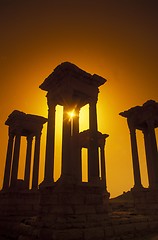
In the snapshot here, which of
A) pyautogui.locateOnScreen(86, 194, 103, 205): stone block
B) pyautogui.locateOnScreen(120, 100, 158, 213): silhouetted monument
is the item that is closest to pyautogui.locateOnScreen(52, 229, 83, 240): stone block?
pyautogui.locateOnScreen(86, 194, 103, 205): stone block

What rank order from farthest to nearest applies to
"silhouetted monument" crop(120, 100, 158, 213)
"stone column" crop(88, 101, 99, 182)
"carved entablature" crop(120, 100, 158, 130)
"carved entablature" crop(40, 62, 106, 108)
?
"carved entablature" crop(120, 100, 158, 130), "silhouetted monument" crop(120, 100, 158, 213), "carved entablature" crop(40, 62, 106, 108), "stone column" crop(88, 101, 99, 182)

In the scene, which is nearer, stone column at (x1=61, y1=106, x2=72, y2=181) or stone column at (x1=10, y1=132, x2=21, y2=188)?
stone column at (x1=61, y1=106, x2=72, y2=181)

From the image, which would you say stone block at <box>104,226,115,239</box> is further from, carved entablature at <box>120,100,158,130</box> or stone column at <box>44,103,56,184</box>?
carved entablature at <box>120,100,158,130</box>

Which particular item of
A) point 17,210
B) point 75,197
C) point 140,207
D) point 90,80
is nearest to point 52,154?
point 75,197

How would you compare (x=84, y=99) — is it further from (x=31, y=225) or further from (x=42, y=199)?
(x=31, y=225)

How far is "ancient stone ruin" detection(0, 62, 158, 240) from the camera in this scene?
1234 centimetres

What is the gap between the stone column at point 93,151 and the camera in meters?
15.4

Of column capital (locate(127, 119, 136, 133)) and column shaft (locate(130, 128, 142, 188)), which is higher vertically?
column capital (locate(127, 119, 136, 133))

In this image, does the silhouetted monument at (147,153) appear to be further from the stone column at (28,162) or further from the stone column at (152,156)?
the stone column at (28,162)

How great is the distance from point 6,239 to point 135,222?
30.6 feet

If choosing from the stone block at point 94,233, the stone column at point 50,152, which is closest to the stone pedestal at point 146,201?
the stone block at point 94,233

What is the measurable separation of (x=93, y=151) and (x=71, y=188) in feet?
12.1

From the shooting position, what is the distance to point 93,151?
16.1 meters

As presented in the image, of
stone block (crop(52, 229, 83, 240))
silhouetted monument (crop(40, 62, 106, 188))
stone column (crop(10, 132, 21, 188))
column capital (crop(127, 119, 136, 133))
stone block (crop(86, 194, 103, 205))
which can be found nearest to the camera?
stone block (crop(52, 229, 83, 240))
